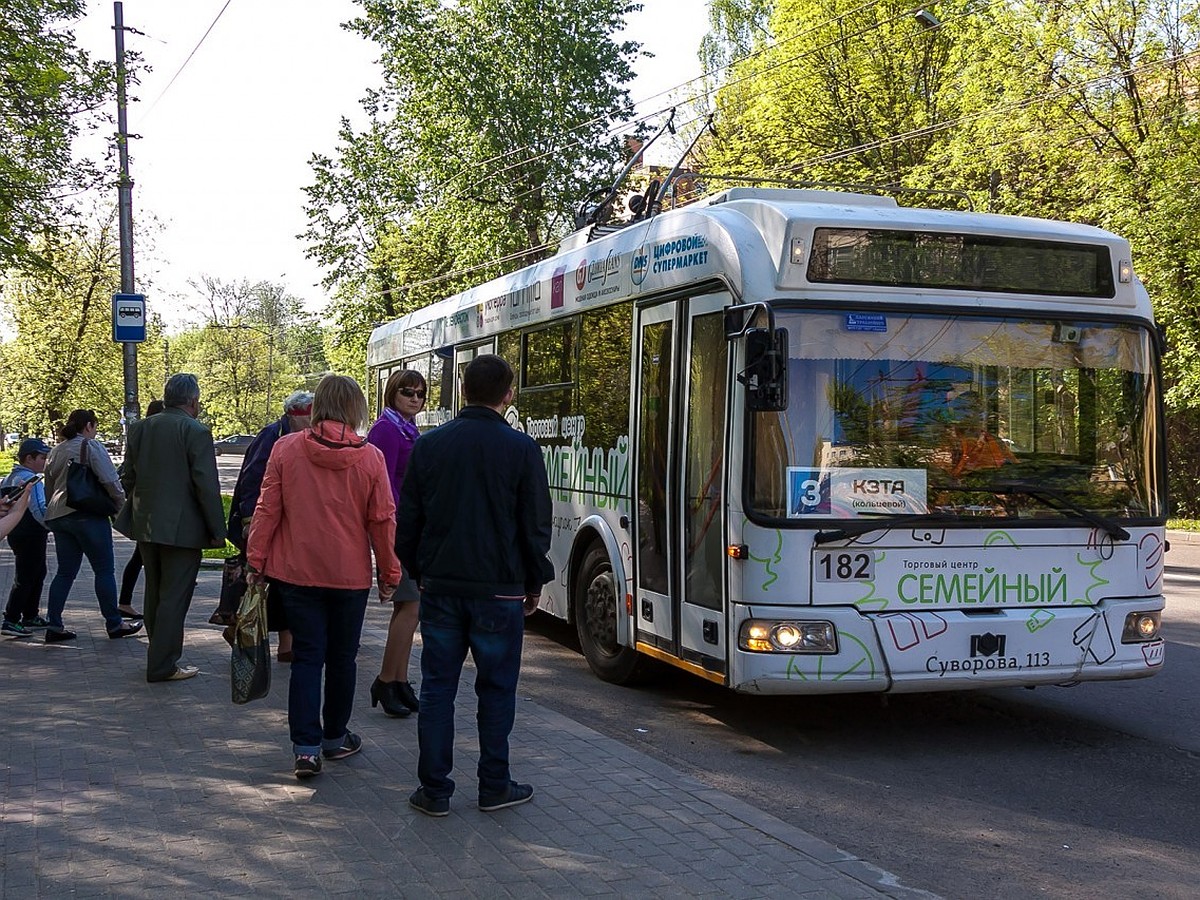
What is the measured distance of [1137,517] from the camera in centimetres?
718

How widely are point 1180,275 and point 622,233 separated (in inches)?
759

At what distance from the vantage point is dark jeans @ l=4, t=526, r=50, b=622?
9.66 meters

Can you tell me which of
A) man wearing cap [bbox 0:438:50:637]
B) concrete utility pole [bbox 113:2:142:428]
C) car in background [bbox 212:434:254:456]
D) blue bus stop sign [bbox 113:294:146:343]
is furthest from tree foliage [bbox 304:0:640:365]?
car in background [bbox 212:434:254:456]

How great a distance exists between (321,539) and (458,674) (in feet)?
3.09

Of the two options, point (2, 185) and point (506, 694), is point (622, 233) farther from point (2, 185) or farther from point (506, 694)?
point (2, 185)

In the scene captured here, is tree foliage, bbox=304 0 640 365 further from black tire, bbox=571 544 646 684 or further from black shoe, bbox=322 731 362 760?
black shoe, bbox=322 731 362 760

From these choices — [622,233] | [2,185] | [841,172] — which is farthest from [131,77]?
[841,172]

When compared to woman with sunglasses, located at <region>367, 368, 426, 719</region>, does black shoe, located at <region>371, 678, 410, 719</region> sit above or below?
below

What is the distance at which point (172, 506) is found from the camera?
26.1ft

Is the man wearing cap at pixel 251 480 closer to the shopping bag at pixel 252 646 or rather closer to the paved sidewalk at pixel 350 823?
the paved sidewalk at pixel 350 823

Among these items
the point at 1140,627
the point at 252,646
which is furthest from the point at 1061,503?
the point at 252,646

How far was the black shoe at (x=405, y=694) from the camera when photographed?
7.21 m

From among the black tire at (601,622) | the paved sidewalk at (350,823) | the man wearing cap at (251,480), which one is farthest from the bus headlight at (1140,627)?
the man wearing cap at (251,480)

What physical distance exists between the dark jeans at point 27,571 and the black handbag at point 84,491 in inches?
25.7
